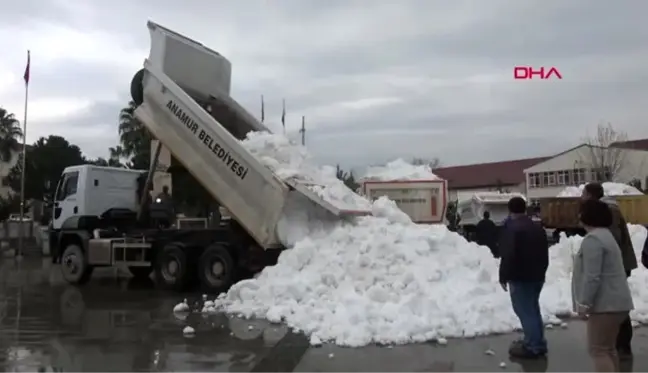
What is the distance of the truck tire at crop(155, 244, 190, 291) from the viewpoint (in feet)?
47.8

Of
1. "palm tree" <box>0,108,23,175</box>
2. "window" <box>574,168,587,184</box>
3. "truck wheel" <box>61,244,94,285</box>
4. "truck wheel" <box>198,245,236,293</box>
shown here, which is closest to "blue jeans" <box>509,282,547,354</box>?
"truck wheel" <box>198,245,236,293</box>

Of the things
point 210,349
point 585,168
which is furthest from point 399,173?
point 585,168

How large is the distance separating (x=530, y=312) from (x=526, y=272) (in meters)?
0.48

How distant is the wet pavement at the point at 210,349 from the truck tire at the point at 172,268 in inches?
91.1

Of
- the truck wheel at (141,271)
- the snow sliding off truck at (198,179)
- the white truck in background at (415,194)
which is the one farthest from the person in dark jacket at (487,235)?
the truck wheel at (141,271)

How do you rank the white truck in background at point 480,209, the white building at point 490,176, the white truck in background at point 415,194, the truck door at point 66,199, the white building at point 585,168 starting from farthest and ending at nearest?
the white building at point 490,176 < the white building at point 585,168 < the white truck in background at point 480,209 < the truck door at point 66,199 < the white truck in background at point 415,194

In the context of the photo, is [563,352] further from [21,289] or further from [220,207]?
[21,289]

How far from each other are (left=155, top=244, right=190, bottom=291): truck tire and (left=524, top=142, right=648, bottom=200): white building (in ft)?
159

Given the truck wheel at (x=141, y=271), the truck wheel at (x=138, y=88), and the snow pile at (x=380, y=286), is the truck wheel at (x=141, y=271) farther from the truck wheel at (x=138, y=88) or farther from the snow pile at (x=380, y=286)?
the snow pile at (x=380, y=286)

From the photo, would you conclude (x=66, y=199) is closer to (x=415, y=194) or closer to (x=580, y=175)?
(x=415, y=194)

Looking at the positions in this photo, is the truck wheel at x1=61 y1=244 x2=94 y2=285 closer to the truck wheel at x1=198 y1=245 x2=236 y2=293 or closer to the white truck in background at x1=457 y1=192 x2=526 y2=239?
the truck wheel at x1=198 y1=245 x2=236 y2=293

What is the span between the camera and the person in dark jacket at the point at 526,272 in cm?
778

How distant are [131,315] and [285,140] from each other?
4.42 metres

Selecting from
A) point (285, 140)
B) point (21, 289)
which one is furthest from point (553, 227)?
point (21, 289)
